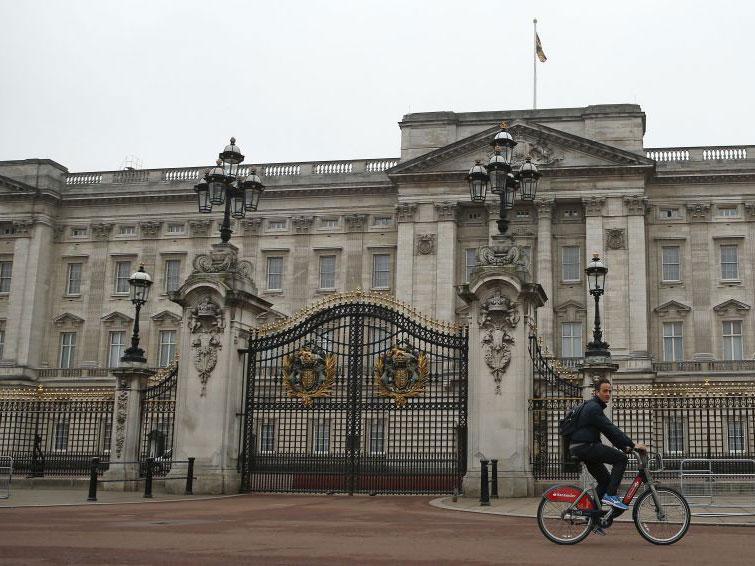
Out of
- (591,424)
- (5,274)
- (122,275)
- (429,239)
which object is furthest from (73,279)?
(591,424)

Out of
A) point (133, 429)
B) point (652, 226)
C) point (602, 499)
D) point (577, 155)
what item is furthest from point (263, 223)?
point (602, 499)

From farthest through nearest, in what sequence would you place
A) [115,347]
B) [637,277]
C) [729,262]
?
[115,347] → [729,262] → [637,277]

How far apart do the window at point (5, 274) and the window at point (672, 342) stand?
40409 millimetres

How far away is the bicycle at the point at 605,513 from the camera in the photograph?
1098 cm

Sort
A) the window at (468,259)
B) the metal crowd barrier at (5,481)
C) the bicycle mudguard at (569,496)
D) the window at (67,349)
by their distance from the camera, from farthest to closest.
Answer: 1. the window at (67,349)
2. the window at (468,259)
3. the metal crowd barrier at (5,481)
4. the bicycle mudguard at (569,496)

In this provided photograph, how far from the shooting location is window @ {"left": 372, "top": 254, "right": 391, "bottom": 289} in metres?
57.4

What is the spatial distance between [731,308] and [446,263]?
15.9 metres

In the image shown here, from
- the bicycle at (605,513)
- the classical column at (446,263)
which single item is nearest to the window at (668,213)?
the classical column at (446,263)

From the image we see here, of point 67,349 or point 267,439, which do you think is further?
point 67,349

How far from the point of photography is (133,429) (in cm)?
2350

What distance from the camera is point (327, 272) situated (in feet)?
192

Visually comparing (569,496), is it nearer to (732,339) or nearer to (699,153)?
(732,339)

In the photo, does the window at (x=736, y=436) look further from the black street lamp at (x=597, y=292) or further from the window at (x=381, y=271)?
the window at (x=381, y=271)

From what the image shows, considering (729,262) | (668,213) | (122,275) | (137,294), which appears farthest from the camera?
(122,275)
